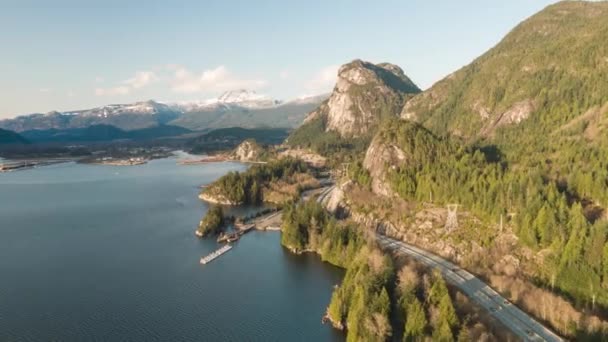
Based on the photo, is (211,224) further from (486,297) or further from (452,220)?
(486,297)

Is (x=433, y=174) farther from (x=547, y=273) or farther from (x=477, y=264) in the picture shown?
(x=547, y=273)

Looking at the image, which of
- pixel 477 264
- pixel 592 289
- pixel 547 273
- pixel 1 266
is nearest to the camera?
pixel 592 289

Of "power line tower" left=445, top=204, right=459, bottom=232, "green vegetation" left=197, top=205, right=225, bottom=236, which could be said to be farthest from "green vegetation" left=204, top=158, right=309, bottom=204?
"power line tower" left=445, top=204, right=459, bottom=232

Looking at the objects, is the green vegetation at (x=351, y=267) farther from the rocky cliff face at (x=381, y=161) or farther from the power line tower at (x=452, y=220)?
the rocky cliff face at (x=381, y=161)

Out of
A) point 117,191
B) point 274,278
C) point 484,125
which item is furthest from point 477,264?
point 117,191

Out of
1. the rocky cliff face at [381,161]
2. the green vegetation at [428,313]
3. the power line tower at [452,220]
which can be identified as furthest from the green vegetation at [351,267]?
the rocky cliff face at [381,161]

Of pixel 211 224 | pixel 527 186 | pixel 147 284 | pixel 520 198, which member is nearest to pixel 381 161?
pixel 527 186
